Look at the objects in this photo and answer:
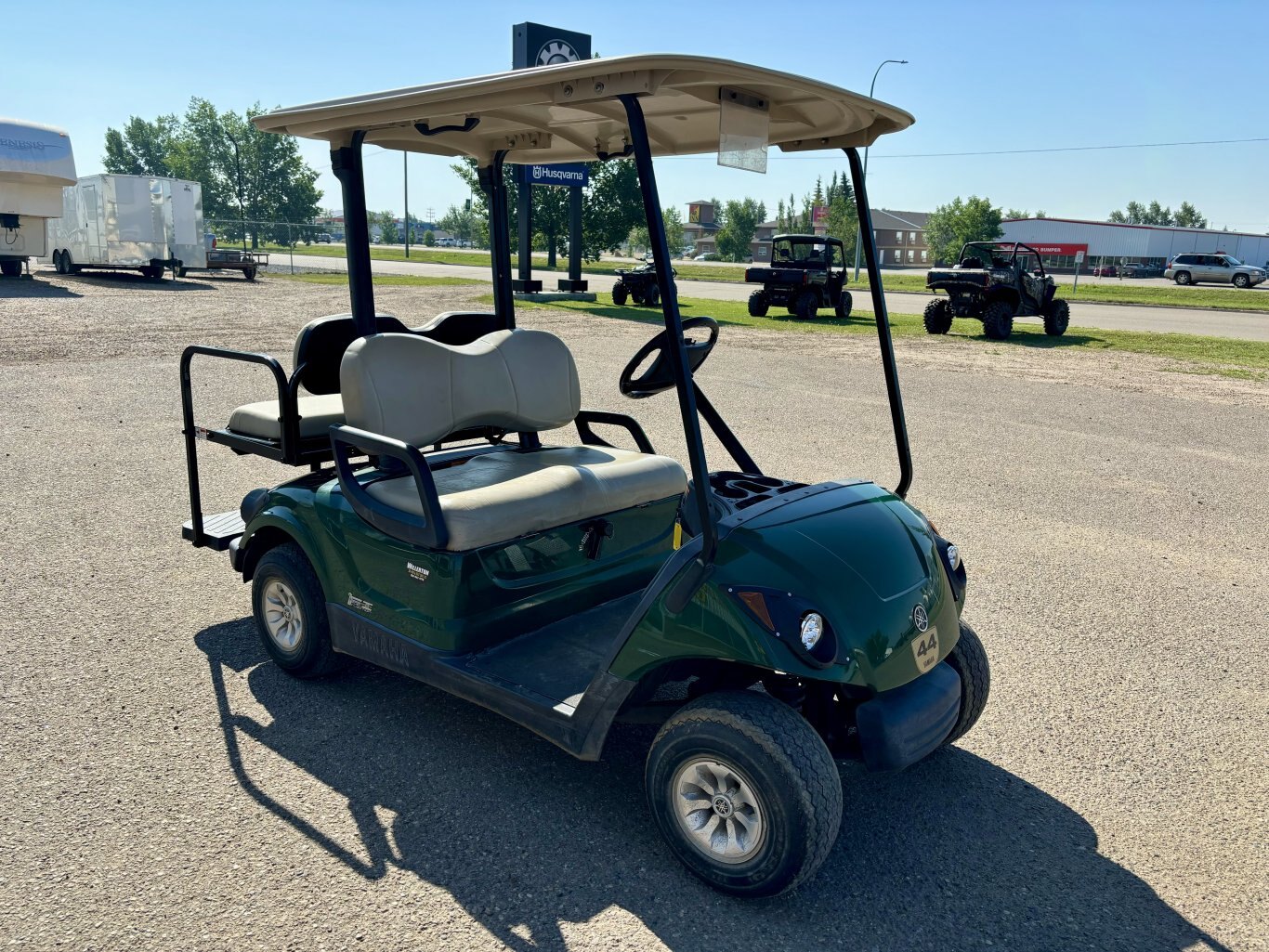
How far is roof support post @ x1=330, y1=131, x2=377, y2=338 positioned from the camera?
→ 3754mm

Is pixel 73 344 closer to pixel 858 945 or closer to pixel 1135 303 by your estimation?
pixel 858 945

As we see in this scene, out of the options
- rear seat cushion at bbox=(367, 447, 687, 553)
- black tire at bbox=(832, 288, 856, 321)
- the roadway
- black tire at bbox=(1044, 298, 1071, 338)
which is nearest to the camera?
rear seat cushion at bbox=(367, 447, 687, 553)

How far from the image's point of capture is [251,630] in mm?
4078

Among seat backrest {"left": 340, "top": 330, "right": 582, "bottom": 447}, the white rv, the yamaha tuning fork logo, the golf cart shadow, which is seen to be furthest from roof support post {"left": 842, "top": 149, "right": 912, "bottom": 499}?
the white rv

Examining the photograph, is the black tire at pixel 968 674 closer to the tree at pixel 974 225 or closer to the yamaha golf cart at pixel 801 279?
the yamaha golf cart at pixel 801 279

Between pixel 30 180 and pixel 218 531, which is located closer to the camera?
pixel 218 531

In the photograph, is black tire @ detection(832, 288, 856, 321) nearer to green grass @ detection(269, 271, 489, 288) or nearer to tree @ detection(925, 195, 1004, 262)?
green grass @ detection(269, 271, 489, 288)

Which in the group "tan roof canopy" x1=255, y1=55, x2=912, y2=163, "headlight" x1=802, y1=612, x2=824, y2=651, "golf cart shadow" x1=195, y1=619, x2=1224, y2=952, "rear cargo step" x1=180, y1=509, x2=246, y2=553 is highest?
"tan roof canopy" x1=255, y1=55, x2=912, y2=163

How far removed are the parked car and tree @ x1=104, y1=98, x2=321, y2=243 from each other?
53.7m

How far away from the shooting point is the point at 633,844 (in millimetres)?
2672

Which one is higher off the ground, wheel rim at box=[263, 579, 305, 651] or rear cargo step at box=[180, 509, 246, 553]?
rear cargo step at box=[180, 509, 246, 553]

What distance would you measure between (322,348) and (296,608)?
3.80 feet

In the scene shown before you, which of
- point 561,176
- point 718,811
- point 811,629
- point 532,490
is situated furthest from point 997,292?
point 718,811

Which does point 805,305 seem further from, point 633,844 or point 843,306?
point 633,844
